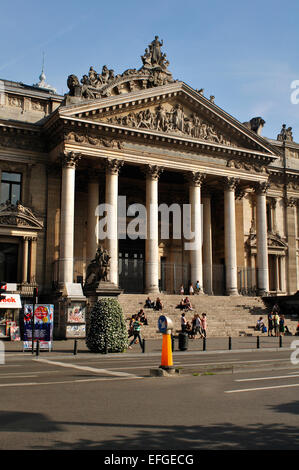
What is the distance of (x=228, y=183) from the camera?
41.8 m

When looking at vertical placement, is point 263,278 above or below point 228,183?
below

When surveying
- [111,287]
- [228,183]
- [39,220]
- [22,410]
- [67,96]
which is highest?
[67,96]

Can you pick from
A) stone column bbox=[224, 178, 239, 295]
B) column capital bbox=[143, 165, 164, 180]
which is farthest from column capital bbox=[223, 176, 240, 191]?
column capital bbox=[143, 165, 164, 180]

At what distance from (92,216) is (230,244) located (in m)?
10.8

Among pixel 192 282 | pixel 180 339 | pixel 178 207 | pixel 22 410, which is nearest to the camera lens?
pixel 22 410

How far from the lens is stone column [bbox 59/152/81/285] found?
34.2m

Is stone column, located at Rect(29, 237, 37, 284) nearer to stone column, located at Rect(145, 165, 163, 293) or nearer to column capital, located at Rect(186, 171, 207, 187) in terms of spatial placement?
stone column, located at Rect(145, 165, 163, 293)

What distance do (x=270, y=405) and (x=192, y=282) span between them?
30.1 metres

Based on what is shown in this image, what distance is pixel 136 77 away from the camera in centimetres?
4106

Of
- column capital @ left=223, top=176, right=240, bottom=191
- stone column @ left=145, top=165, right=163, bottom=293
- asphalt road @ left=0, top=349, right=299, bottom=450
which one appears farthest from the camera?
column capital @ left=223, top=176, right=240, bottom=191

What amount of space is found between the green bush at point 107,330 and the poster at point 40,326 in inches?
76.7

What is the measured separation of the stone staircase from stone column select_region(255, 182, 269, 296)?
2286 mm
